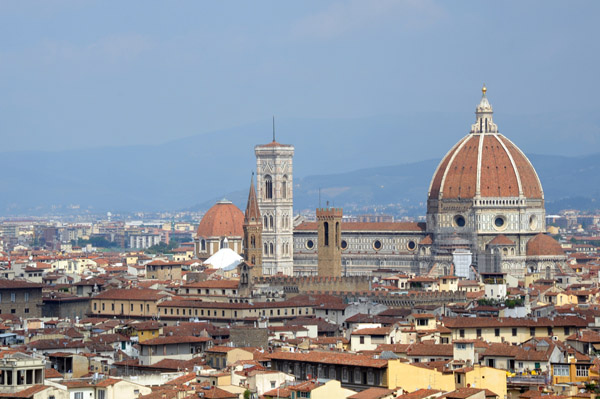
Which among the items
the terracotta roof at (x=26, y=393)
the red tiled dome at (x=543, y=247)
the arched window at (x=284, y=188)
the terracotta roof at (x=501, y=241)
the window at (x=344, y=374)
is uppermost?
the arched window at (x=284, y=188)

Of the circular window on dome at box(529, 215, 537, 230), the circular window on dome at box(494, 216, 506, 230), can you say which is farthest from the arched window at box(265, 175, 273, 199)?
the circular window on dome at box(529, 215, 537, 230)

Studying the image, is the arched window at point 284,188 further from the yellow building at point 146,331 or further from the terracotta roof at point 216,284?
the yellow building at point 146,331

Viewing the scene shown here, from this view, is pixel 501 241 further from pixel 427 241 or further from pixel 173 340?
pixel 173 340

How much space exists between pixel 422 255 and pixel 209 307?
48943 millimetres

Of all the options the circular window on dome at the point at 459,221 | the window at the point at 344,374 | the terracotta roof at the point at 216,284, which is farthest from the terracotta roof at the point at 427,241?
the window at the point at 344,374

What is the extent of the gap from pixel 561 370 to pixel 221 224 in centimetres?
9730

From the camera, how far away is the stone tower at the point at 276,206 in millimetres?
130000

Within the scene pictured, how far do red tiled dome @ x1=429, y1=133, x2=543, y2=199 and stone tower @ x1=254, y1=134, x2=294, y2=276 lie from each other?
34.9 feet

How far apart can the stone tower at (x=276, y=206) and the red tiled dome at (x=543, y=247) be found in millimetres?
17498

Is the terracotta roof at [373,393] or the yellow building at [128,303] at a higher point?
the yellow building at [128,303]

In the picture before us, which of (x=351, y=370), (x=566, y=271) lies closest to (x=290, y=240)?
(x=566, y=271)

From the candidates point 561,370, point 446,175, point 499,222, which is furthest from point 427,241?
point 561,370

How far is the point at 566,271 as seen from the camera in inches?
4572

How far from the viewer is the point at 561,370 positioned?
46.3 metres
